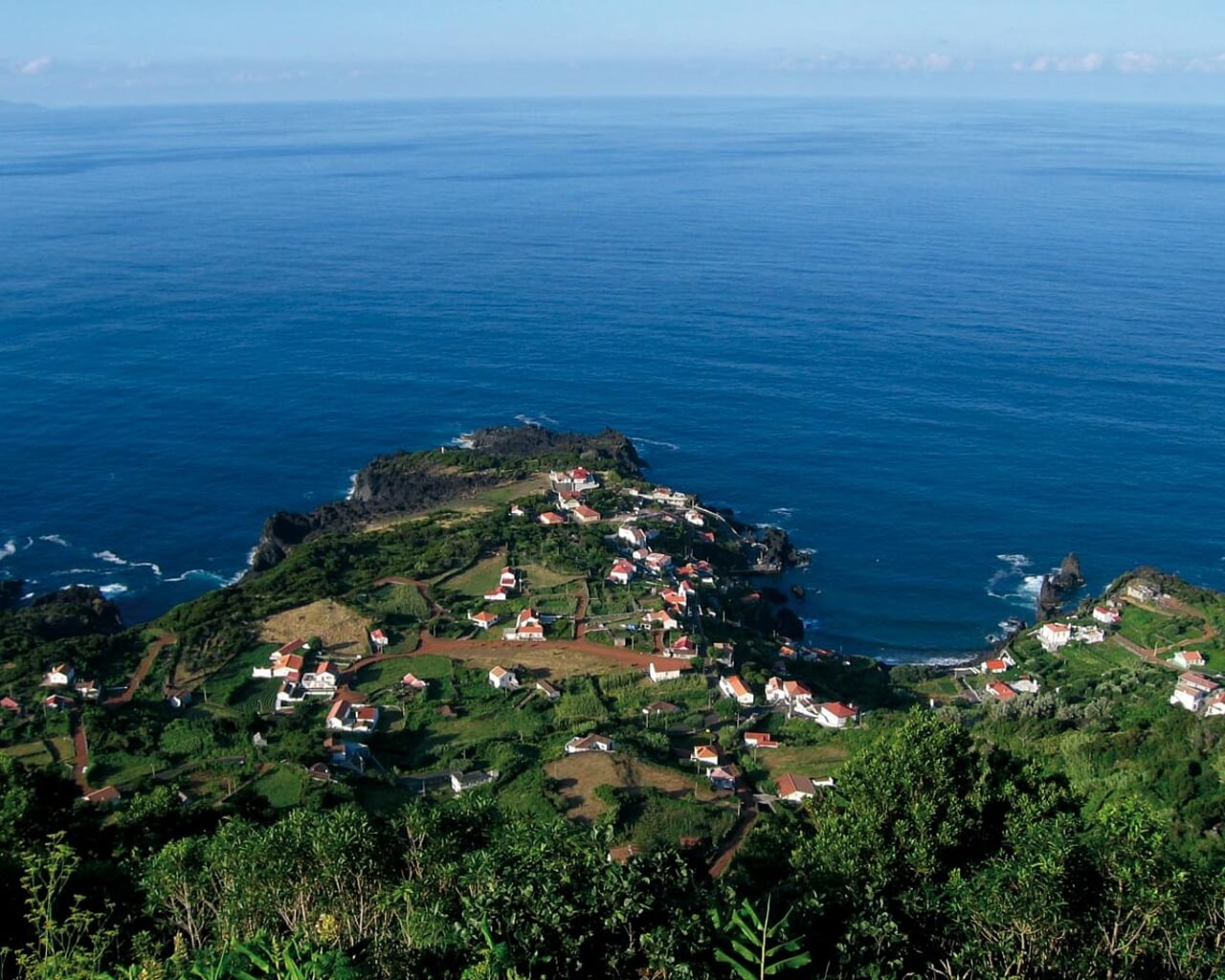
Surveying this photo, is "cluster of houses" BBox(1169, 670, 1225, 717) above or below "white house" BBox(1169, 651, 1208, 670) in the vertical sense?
above

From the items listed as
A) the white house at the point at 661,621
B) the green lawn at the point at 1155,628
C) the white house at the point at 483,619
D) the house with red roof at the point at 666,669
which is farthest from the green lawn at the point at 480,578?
the green lawn at the point at 1155,628

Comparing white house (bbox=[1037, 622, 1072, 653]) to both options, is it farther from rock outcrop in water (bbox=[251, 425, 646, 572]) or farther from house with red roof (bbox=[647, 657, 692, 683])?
rock outcrop in water (bbox=[251, 425, 646, 572])

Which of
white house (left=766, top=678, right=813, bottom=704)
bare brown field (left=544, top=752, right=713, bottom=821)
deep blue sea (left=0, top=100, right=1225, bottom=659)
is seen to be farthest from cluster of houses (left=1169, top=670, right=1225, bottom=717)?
bare brown field (left=544, top=752, right=713, bottom=821)

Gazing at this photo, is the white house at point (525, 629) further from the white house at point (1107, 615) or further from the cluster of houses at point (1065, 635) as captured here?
the white house at point (1107, 615)

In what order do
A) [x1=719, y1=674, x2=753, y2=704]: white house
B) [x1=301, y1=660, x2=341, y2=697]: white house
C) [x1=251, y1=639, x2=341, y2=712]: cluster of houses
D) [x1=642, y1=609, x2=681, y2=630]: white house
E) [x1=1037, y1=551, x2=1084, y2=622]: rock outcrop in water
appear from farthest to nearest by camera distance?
[x1=1037, y1=551, x2=1084, y2=622]: rock outcrop in water
[x1=642, y1=609, x2=681, y2=630]: white house
[x1=301, y1=660, x2=341, y2=697]: white house
[x1=719, y1=674, x2=753, y2=704]: white house
[x1=251, y1=639, x2=341, y2=712]: cluster of houses

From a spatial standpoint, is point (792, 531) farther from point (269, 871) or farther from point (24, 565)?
point (269, 871)

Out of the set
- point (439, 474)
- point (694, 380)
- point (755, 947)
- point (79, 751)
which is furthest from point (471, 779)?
point (694, 380)
